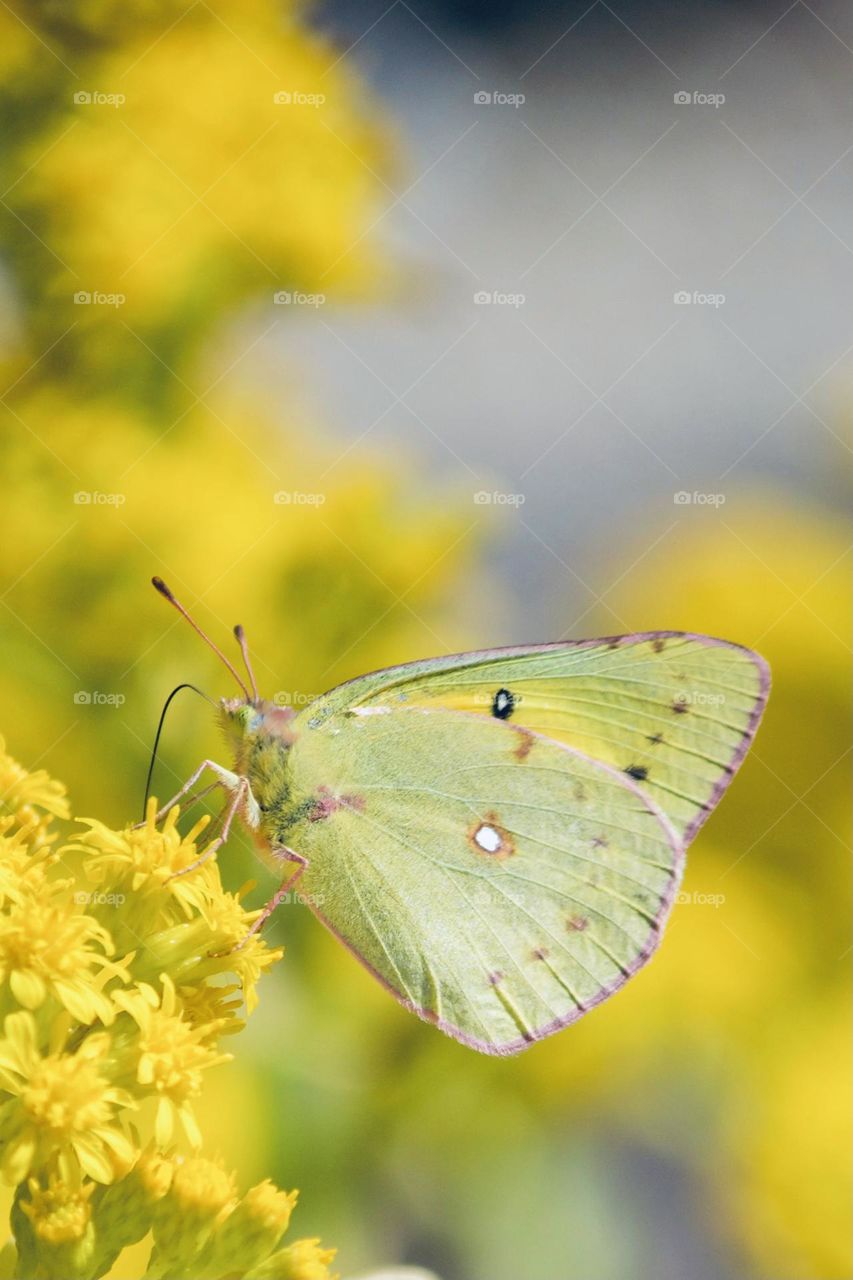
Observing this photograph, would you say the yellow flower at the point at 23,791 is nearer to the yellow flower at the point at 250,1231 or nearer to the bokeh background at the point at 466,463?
the bokeh background at the point at 466,463

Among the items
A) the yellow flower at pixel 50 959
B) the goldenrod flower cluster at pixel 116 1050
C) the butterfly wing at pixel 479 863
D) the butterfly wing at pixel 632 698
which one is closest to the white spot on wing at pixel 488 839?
the butterfly wing at pixel 479 863

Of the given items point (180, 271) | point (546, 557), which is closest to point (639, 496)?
point (546, 557)

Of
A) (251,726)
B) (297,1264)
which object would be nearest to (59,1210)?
(297,1264)

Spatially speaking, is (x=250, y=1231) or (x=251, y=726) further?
(x=251, y=726)

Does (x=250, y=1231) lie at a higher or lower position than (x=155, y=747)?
lower

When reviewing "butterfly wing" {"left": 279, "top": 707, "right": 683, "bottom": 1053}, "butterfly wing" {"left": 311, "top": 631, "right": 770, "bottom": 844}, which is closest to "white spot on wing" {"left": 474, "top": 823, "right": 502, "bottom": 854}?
"butterfly wing" {"left": 279, "top": 707, "right": 683, "bottom": 1053}

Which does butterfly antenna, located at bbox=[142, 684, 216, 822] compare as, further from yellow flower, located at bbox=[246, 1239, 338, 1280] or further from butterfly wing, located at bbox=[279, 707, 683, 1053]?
yellow flower, located at bbox=[246, 1239, 338, 1280]

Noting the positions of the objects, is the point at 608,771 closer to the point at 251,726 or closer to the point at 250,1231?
the point at 251,726
